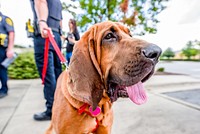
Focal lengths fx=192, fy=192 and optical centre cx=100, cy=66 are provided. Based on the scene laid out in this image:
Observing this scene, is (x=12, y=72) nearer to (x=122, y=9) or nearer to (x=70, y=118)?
(x=122, y=9)

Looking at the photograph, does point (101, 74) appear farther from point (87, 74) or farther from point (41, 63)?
point (41, 63)

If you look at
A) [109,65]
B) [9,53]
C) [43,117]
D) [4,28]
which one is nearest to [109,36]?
[109,65]

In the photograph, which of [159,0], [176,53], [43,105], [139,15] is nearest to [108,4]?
[139,15]

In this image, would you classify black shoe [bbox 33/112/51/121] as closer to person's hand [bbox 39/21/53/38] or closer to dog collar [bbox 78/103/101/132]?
person's hand [bbox 39/21/53/38]

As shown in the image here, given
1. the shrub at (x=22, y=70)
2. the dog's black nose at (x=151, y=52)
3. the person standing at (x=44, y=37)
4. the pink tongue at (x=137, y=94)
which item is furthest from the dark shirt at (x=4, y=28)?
the shrub at (x=22, y=70)

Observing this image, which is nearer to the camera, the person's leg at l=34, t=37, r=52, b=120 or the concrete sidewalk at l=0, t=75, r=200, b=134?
the concrete sidewalk at l=0, t=75, r=200, b=134

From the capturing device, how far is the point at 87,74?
1593 millimetres

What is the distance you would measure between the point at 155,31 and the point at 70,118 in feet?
29.0

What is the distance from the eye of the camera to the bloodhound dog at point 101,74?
1445 millimetres

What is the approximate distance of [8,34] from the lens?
186 inches

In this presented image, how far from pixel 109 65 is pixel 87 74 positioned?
20cm

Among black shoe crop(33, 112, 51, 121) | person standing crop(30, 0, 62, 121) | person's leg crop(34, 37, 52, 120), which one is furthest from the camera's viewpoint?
black shoe crop(33, 112, 51, 121)

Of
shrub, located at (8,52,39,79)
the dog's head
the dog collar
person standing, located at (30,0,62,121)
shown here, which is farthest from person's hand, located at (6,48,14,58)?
shrub, located at (8,52,39,79)

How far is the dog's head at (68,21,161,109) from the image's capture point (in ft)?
4.70
